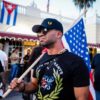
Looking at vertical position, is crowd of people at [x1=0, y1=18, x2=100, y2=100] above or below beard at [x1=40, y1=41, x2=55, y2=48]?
below

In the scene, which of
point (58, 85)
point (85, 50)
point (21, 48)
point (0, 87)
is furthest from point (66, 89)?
point (21, 48)

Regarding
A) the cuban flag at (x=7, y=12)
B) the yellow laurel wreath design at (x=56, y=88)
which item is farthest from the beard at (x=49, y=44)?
the cuban flag at (x=7, y=12)

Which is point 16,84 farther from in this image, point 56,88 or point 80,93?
point 80,93

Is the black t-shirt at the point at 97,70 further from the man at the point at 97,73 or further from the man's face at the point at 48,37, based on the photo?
the man's face at the point at 48,37

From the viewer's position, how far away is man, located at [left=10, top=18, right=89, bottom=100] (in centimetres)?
287

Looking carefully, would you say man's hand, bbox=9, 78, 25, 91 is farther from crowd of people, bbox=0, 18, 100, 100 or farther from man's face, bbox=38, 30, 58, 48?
man's face, bbox=38, 30, 58, 48

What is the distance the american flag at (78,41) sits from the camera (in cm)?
468

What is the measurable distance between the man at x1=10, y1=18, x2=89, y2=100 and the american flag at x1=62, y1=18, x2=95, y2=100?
159 centimetres

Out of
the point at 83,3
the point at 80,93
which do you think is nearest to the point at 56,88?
the point at 80,93

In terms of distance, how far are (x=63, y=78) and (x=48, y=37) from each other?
437 millimetres

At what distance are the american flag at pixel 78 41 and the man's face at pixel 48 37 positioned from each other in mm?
1593

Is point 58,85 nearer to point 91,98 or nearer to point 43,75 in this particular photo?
point 43,75

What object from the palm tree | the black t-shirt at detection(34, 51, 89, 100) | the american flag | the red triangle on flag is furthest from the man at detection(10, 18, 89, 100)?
the palm tree

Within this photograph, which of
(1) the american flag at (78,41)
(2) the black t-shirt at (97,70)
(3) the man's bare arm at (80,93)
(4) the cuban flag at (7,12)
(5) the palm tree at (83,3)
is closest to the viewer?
(3) the man's bare arm at (80,93)
